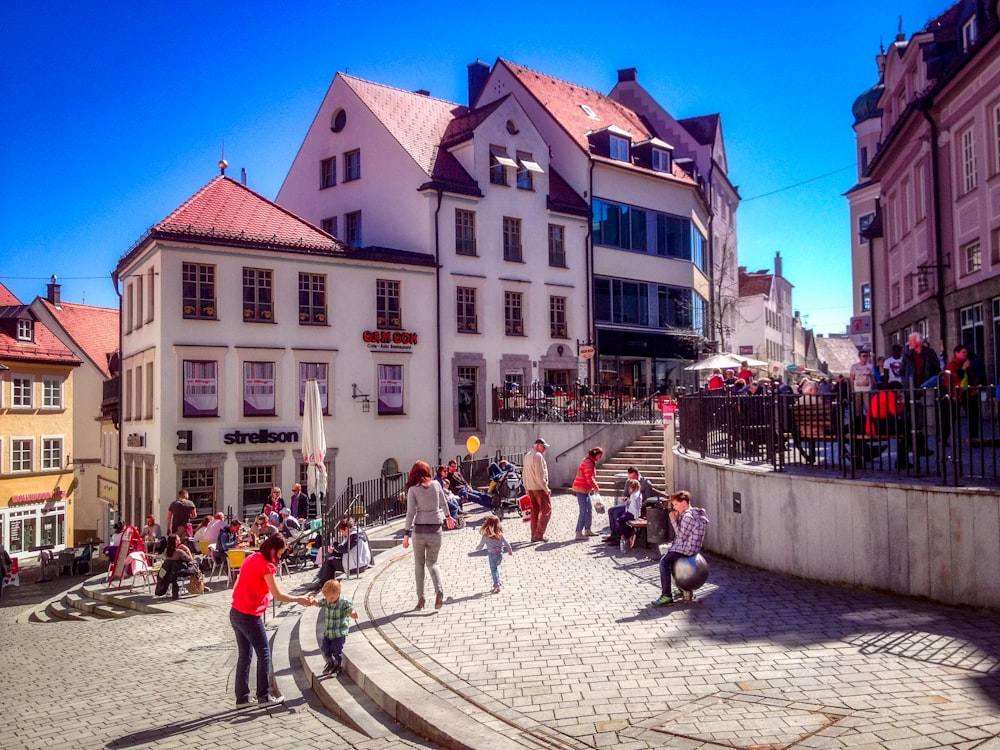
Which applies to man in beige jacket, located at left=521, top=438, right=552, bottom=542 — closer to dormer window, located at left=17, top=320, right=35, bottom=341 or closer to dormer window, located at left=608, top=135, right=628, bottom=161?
dormer window, located at left=608, top=135, right=628, bottom=161

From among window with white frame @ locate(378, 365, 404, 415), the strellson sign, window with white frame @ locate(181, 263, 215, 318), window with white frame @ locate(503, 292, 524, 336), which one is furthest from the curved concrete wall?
window with white frame @ locate(503, 292, 524, 336)

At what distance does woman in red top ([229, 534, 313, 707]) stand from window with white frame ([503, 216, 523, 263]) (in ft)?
85.1

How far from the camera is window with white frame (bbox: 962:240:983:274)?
2100cm

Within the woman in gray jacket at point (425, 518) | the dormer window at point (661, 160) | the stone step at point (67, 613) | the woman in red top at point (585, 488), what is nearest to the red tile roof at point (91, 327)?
the stone step at point (67, 613)

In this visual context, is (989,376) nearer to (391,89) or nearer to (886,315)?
(886,315)

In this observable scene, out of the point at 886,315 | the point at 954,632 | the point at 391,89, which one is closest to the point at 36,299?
the point at 391,89

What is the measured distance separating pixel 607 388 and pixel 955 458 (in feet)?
62.7

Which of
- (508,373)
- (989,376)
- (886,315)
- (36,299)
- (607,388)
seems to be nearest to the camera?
(989,376)

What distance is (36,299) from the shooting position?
45.6 m

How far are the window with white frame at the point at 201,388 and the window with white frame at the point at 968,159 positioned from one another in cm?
2143

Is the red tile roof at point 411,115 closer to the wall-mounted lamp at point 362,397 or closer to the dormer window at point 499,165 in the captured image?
the dormer window at point 499,165

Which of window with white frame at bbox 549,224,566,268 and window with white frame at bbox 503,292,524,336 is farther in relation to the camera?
window with white frame at bbox 549,224,566,268

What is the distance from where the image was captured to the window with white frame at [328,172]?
35688 millimetres

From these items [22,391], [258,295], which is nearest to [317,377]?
[258,295]
